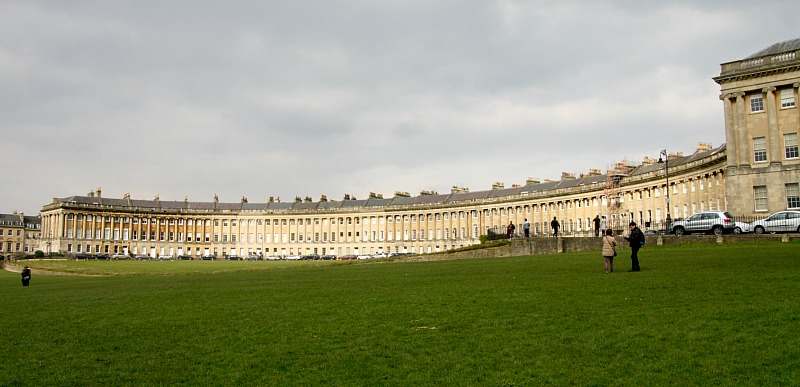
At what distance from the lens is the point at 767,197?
47656mm

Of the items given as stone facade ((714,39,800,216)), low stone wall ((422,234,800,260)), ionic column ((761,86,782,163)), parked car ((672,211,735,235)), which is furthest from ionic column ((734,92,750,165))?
low stone wall ((422,234,800,260))

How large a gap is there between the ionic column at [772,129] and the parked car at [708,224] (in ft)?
22.9

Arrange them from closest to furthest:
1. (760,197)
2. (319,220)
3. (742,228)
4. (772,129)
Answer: (742,228)
(772,129)
(760,197)
(319,220)

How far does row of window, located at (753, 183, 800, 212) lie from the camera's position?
153ft

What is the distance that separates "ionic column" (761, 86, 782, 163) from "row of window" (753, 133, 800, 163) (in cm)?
43

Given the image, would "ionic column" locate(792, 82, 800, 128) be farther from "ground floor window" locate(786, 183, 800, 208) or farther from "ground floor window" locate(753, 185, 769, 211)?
"ground floor window" locate(753, 185, 769, 211)

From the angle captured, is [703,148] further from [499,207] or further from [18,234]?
[18,234]

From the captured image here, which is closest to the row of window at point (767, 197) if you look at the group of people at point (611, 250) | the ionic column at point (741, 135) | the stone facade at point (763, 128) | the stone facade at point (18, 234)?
the stone facade at point (763, 128)

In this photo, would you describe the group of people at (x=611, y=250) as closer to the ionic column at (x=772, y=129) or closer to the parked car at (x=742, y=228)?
the parked car at (x=742, y=228)

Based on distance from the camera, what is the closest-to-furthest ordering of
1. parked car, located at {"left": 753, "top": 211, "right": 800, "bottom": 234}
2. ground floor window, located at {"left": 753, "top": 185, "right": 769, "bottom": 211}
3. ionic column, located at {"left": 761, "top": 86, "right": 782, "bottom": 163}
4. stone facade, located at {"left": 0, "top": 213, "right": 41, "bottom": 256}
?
parked car, located at {"left": 753, "top": 211, "right": 800, "bottom": 234} → ionic column, located at {"left": 761, "top": 86, "right": 782, "bottom": 163} → ground floor window, located at {"left": 753, "top": 185, "right": 769, "bottom": 211} → stone facade, located at {"left": 0, "top": 213, "right": 41, "bottom": 256}

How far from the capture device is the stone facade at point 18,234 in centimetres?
17800

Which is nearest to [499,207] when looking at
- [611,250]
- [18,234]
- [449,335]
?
[611,250]

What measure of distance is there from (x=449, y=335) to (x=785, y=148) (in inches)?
1632

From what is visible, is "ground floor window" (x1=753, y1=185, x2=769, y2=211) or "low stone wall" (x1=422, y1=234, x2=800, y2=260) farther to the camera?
"ground floor window" (x1=753, y1=185, x2=769, y2=211)
